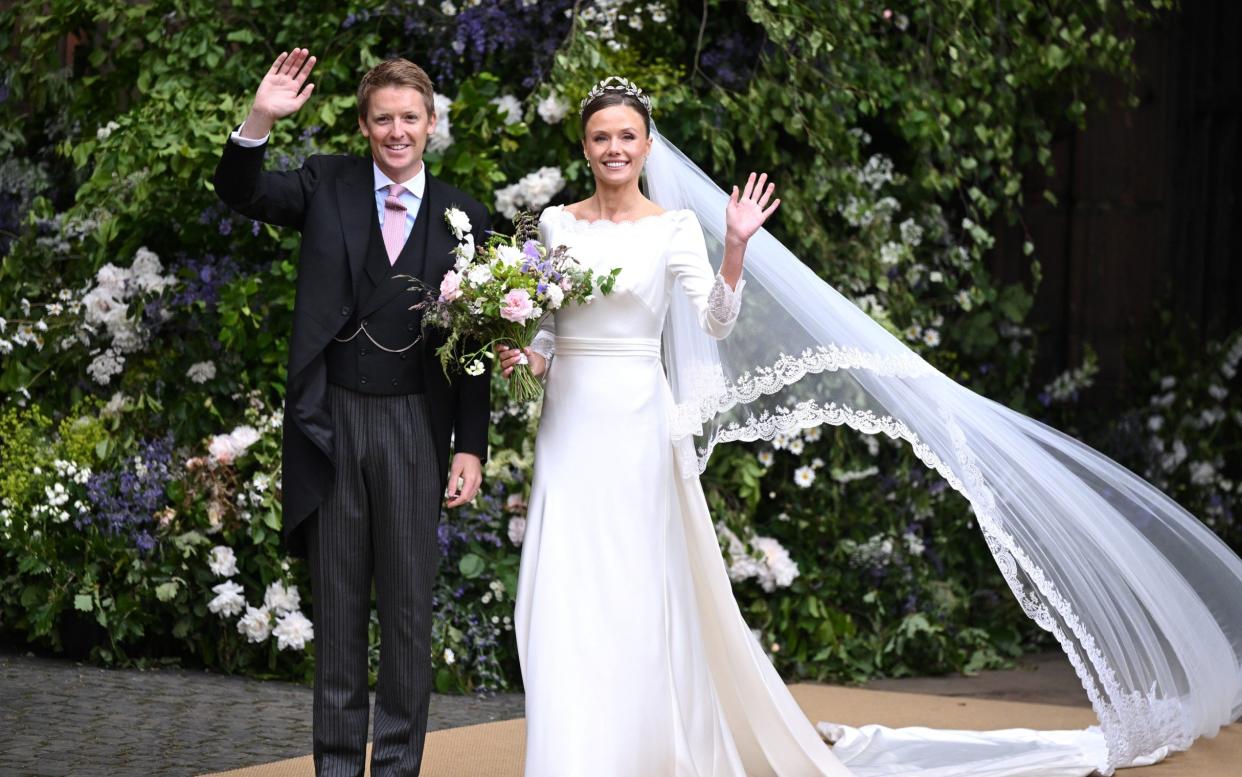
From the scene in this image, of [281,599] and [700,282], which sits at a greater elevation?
[700,282]

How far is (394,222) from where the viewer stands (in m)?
4.14

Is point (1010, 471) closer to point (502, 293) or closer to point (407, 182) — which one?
point (502, 293)

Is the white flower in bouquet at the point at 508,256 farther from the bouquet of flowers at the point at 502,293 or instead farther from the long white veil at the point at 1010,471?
the long white veil at the point at 1010,471

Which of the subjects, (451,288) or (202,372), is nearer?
(451,288)

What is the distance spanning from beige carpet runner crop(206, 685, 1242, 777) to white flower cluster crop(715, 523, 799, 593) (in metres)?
0.48

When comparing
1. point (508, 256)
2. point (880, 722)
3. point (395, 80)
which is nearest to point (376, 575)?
point (508, 256)

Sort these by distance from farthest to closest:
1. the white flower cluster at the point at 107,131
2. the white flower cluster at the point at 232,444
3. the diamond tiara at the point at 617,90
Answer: the white flower cluster at the point at 107,131
the white flower cluster at the point at 232,444
the diamond tiara at the point at 617,90

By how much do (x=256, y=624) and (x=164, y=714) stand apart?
69 centimetres

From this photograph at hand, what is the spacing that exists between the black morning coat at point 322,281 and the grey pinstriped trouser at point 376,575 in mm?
56

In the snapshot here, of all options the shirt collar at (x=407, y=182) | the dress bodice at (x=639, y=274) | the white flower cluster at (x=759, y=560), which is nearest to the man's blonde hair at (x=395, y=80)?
the shirt collar at (x=407, y=182)

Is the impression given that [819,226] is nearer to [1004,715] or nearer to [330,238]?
[1004,715]

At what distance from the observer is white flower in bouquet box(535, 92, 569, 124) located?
667 cm

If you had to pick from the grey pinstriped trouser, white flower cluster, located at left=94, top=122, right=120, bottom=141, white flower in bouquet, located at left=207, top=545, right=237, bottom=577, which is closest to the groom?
the grey pinstriped trouser

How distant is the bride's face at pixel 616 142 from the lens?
4.30 m
